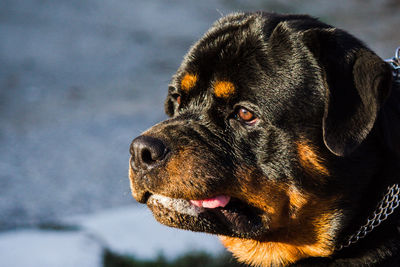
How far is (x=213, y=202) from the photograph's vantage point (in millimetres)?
2645

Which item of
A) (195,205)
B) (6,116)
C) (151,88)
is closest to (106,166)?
(6,116)

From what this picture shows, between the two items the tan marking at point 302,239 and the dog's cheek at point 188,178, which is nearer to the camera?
the dog's cheek at point 188,178

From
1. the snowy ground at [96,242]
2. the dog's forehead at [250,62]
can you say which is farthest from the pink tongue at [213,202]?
the snowy ground at [96,242]

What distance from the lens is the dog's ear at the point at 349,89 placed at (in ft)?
7.92

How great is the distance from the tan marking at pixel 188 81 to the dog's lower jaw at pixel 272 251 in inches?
38.1

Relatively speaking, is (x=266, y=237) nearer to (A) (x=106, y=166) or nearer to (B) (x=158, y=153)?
(B) (x=158, y=153)

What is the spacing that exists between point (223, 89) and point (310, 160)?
61 cm

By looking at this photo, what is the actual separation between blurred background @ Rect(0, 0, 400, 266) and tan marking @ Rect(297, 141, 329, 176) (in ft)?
4.13

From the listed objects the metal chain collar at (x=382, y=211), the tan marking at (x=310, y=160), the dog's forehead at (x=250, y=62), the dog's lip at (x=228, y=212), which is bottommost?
the dog's lip at (x=228, y=212)

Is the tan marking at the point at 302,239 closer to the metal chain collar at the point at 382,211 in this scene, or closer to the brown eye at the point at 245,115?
the metal chain collar at the point at 382,211

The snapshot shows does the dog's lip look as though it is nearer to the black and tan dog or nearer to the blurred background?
the black and tan dog

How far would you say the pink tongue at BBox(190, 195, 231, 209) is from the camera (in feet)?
8.66

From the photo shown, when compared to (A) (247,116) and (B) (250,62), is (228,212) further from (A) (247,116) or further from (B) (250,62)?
(B) (250,62)

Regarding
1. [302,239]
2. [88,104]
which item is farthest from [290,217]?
[88,104]
